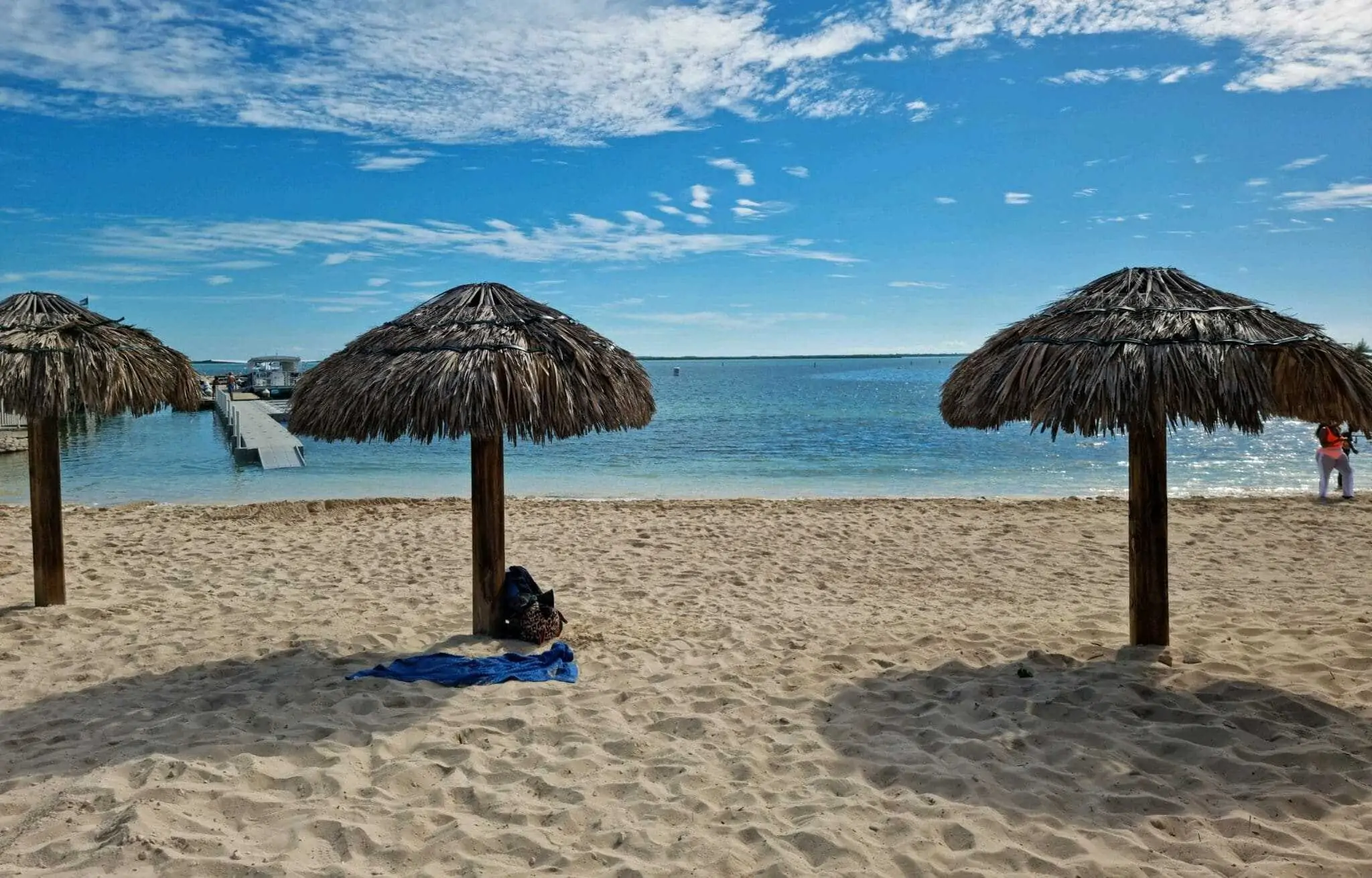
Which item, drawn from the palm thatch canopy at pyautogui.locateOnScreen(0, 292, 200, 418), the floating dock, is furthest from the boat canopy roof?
the palm thatch canopy at pyautogui.locateOnScreen(0, 292, 200, 418)

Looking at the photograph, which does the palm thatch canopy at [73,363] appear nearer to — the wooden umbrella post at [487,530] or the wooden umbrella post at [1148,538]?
the wooden umbrella post at [487,530]

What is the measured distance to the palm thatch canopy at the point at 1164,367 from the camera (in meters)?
4.29

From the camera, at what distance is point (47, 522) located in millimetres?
6285

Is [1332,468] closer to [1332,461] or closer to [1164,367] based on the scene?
[1332,461]

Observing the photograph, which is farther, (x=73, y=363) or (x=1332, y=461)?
(x=1332, y=461)

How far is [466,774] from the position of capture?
3629 millimetres

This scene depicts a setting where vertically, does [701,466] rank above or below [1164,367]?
below

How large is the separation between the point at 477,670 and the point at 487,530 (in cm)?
92

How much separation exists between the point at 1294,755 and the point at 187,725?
16.5ft

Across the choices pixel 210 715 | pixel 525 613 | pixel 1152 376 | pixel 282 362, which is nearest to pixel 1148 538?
pixel 1152 376

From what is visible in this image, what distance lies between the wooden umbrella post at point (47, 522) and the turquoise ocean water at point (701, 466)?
31.1ft

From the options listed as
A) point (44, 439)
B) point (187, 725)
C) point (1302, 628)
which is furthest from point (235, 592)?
point (1302, 628)

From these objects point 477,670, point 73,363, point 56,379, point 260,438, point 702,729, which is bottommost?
point 702,729

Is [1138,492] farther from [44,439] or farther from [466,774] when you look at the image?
[44,439]
